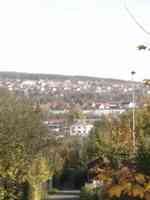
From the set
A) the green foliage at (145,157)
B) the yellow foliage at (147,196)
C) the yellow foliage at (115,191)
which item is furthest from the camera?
the green foliage at (145,157)

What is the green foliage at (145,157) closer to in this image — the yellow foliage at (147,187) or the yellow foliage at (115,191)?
the yellow foliage at (147,187)

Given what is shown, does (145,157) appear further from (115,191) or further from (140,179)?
(115,191)

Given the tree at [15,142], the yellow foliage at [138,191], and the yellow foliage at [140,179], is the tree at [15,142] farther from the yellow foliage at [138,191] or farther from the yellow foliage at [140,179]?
the yellow foliage at [138,191]

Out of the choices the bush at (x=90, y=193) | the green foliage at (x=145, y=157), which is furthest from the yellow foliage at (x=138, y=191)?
the bush at (x=90, y=193)

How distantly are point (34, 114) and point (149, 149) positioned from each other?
18836 millimetres

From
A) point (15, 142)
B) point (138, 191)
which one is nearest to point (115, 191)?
point (138, 191)

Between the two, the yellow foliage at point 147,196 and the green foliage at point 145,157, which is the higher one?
the yellow foliage at point 147,196

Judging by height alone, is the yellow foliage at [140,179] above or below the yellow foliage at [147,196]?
above

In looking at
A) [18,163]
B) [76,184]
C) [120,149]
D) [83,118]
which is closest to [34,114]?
[120,149]

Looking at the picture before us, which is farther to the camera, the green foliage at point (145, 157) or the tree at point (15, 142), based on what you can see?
the tree at point (15, 142)

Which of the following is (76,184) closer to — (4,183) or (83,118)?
(4,183)

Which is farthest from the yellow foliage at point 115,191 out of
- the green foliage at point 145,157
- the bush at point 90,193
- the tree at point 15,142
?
the bush at point 90,193

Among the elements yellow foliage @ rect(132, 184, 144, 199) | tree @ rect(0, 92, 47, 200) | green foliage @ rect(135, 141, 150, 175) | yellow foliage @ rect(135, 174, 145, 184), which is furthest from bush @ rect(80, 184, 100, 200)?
yellow foliage @ rect(132, 184, 144, 199)

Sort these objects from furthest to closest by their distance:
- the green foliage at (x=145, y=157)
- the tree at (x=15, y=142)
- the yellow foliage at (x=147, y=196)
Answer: the tree at (x=15, y=142), the green foliage at (x=145, y=157), the yellow foliage at (x=147, y=196)
